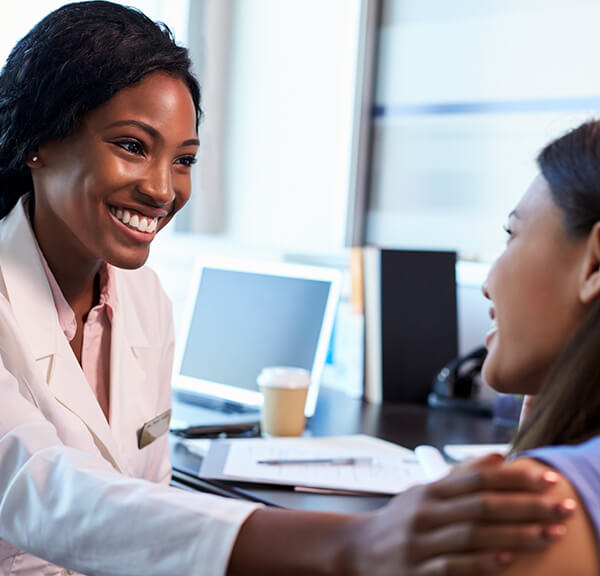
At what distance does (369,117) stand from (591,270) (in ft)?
6.78

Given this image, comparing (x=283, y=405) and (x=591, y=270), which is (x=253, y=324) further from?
(x=591, y=270)

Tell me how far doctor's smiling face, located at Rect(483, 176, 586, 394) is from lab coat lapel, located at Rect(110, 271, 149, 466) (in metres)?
0.70

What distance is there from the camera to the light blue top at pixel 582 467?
0.63 metres

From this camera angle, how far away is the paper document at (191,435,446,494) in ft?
4.61

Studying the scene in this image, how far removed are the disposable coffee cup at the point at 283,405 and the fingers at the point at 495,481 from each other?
108 cm

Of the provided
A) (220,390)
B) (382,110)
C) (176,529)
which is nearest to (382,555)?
(176,529)

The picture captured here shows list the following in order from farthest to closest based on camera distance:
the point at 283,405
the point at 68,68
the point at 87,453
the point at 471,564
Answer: the point at 283,405 < the point at 68,68 < the point at 87,453 < the point at 471,564

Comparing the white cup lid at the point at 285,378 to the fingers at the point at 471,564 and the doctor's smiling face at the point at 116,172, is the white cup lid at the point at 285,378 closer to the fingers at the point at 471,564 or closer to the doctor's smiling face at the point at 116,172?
the doctor's smiling face at the point at 116,172

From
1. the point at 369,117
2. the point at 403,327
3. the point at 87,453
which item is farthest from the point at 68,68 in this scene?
the point at 369,117

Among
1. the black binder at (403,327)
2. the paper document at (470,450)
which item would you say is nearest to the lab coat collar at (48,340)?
the paper document at (470,450)

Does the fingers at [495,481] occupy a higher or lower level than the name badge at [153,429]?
higher

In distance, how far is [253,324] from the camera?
206 centimetres

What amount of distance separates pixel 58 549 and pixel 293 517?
0.91ft

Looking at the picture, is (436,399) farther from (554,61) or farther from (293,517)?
(293,517)
